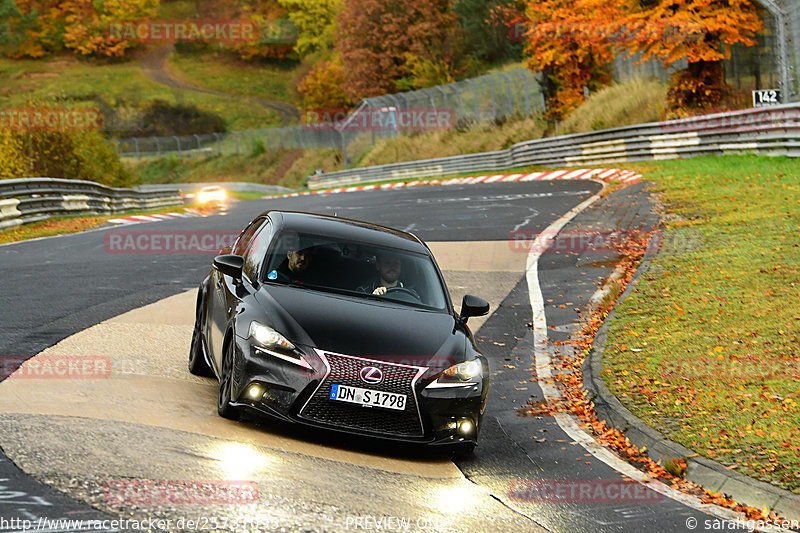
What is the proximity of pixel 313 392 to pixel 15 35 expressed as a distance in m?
126

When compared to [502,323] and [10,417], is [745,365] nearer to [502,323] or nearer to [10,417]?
[502,323]

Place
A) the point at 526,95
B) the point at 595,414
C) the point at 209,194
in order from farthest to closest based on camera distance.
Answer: the point at 209,194 → the point at 526,95 → the point at 595,414

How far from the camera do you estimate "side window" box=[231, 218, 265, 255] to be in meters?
9.68

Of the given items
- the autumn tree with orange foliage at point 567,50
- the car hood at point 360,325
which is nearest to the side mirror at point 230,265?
the car hood at point 360,325

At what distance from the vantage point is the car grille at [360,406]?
7.26 meters

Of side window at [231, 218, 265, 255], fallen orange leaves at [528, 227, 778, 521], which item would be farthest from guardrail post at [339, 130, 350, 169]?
side window at [231, 218, 265, 255]

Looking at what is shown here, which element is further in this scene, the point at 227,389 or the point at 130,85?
the point at 130,85

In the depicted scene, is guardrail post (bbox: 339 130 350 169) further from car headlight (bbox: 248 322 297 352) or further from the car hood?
car headlight (bbox: 248 322 297 352)

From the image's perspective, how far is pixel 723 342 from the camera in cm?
1098

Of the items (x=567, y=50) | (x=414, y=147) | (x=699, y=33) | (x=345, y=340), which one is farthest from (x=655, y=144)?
(x=345, y=340)

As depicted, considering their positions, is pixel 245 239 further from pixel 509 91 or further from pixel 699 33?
pixel 509 91

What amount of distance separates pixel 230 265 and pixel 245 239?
1.28 m

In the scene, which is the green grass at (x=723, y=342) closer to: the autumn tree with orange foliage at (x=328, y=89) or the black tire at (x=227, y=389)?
the black tire at (x=227, y=389)

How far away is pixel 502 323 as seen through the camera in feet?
43.6
